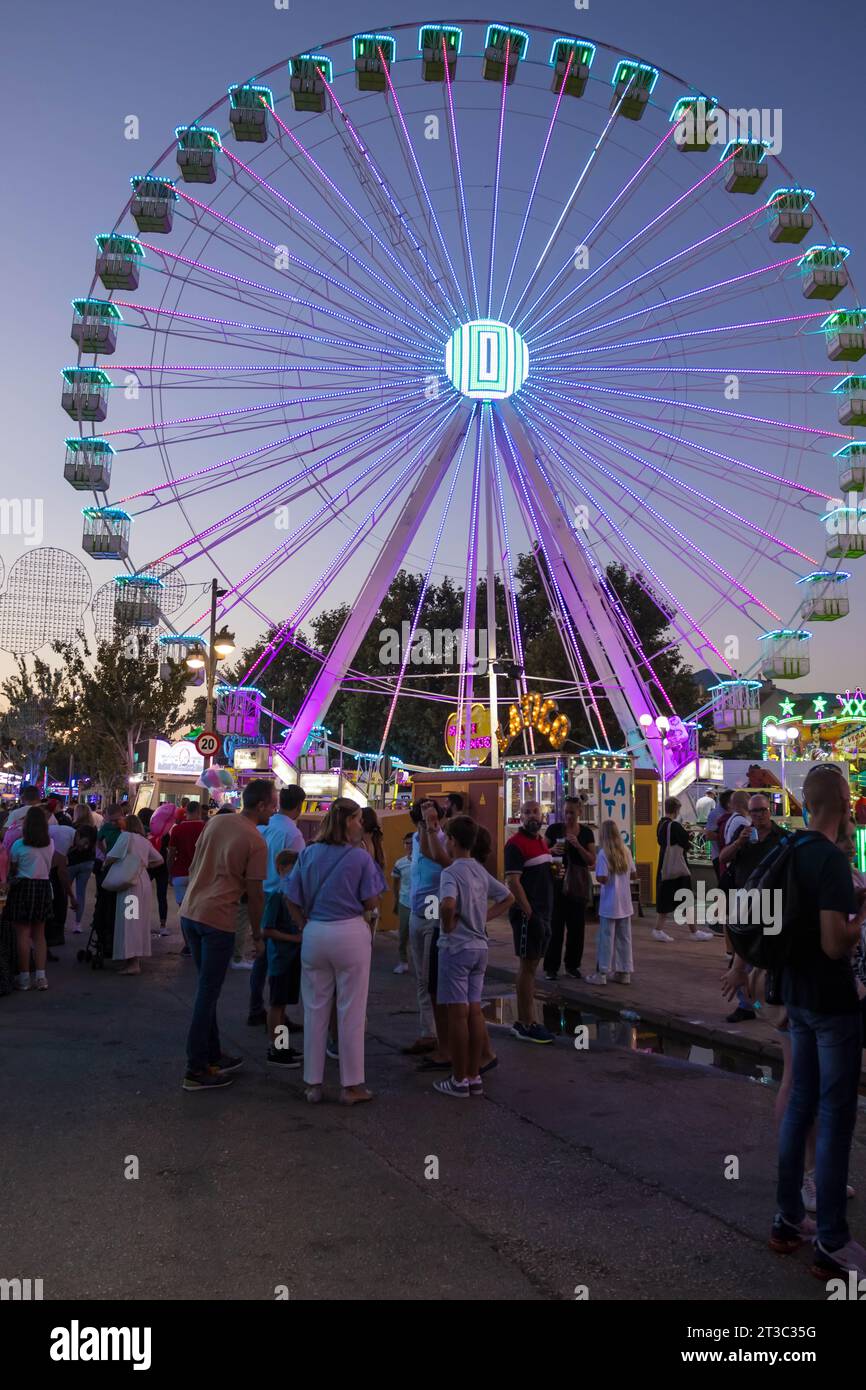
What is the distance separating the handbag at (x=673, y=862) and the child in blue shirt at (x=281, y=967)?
757cm

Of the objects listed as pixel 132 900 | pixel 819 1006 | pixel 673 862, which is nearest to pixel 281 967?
pixel 132 900

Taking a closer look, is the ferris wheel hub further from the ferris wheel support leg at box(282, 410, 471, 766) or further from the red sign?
the red sign

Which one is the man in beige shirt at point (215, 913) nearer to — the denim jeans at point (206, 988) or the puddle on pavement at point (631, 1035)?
the denim jeans at point (206, 988)

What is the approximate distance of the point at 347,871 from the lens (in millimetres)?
6523

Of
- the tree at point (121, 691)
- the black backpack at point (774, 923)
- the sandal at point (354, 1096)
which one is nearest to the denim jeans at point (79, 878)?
the sandal at point (354, 1096)

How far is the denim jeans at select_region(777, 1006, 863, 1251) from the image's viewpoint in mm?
4109

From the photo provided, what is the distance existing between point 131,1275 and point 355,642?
1924 centimetres

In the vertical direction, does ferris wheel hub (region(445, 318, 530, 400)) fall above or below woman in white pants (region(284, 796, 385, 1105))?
above

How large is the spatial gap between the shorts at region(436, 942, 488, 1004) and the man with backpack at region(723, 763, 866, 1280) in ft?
8.53

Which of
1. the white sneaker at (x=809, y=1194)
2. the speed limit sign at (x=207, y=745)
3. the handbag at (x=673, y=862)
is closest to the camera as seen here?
the white sneaker at (x=809, y=1194)

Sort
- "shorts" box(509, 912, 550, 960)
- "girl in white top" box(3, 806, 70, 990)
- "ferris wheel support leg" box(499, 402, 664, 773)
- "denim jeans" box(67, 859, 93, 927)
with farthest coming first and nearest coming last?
1. "ferris wheel support leg" box(499, 402, 664, 773)
2. "denim jeans" box(67, 859, 93, 927)
3. "girl in white top" box(3, 806, 70, 990)
4. "shorts" box(509, 912, 550, 960)

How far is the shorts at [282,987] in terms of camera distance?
25.8 ft

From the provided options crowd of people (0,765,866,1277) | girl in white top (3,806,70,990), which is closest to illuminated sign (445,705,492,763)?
crowd of people (0,765,866,1277)
